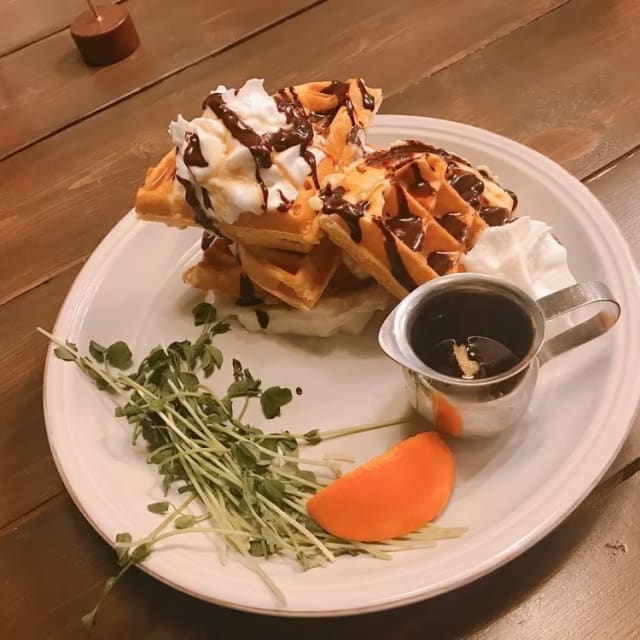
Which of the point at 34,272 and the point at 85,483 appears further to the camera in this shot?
the point at 34,272

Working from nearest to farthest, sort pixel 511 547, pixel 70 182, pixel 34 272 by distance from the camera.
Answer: pixel 511 547 < pixel 34 272 < pixel 70 182

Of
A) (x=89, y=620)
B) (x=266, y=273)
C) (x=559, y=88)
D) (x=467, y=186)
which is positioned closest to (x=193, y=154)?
(x=266, y=273)

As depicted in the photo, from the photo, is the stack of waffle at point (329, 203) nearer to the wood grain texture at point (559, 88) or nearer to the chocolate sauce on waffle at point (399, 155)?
the chocolate sauce on waffle at point (399, 155)

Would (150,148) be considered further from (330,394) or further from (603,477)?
(603,477)

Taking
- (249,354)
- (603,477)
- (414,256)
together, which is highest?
(414,256)

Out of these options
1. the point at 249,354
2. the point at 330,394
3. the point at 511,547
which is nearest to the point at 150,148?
the point at 249,354
